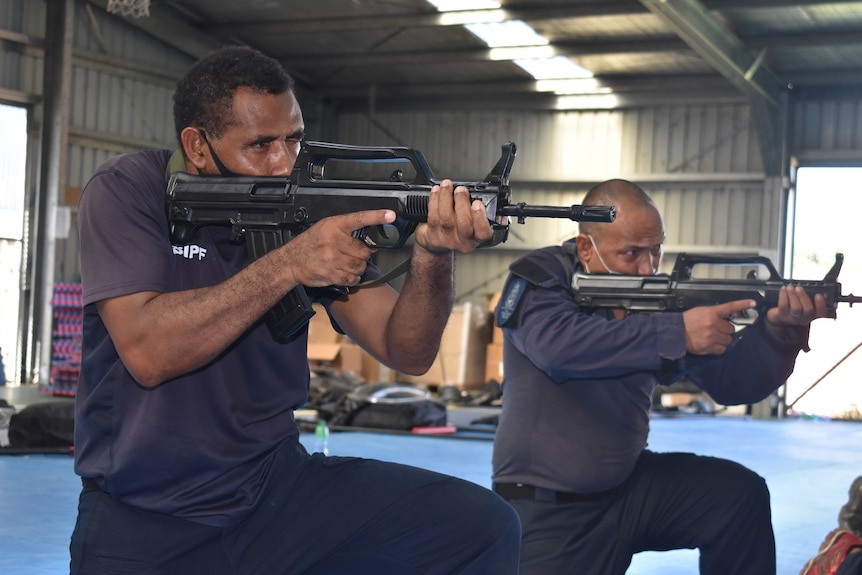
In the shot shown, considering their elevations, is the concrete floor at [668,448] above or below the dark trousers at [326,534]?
below

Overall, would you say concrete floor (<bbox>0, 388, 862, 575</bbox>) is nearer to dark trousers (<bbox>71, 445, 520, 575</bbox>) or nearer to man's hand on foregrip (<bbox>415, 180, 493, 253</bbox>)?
dark trousers (<bbox>71, 445, 520, 575</bbox>)

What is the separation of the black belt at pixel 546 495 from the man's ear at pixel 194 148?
5.06ft

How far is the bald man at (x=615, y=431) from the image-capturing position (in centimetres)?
355

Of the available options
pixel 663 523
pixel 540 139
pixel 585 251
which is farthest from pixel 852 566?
pixel 540 139

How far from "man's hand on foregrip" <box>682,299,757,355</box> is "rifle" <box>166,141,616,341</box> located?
50.8 inches

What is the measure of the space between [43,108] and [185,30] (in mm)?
2827

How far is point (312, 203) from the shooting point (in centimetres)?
272

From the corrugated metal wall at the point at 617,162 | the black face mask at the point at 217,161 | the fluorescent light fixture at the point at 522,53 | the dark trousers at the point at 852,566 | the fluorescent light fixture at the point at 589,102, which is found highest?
the fluorescent light fixture at the point at 522,53

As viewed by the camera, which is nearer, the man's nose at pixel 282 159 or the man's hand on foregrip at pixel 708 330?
the man's nose at pixel 282 159

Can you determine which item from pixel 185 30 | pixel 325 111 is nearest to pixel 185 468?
pixel 185 30

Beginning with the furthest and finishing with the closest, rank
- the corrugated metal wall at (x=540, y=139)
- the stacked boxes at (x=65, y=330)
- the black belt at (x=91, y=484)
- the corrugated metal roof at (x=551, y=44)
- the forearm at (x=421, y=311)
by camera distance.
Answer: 1. the corrugated metal wall at (x=540, y=139)
2. the corrugated metal roof at (x=551, y=44)
3. the stacked boxes at (x=65, y=330)
4. the forearm at (x=421, y=311)
5. the black belt at (x=91, y=484)

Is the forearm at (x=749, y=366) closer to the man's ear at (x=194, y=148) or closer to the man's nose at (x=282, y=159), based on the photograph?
the man's nose at (x=282, y=159)

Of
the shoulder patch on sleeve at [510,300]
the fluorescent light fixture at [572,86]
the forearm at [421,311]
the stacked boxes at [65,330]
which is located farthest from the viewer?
the fluorescent light fixture at [572,86]

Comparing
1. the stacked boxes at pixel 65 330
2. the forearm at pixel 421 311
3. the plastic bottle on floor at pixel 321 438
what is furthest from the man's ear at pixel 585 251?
the stacked boxes at pixel 65 330
